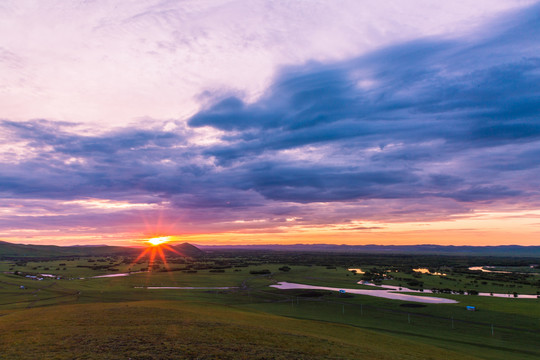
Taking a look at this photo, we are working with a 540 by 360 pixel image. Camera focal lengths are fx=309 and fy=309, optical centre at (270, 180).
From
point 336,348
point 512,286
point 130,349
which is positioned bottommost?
point 512,286

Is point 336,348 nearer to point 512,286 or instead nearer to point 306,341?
point 306,341

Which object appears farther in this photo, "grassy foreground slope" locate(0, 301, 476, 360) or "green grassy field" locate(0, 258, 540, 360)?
"green grassy field" locate(0, 258, 540, 360)

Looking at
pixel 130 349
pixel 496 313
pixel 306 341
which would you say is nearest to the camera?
pixel 130 349

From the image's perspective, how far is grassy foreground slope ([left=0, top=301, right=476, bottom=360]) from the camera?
28797 mm

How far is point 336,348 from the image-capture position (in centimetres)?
3600

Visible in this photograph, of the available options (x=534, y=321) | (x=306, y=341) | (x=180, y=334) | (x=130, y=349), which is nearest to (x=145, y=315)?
(x=180, y=334)

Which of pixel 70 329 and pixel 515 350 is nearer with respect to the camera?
pixel 70 329

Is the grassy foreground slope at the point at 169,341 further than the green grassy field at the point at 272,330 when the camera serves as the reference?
No

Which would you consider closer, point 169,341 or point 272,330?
point 169,341

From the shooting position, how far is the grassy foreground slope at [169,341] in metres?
28.8

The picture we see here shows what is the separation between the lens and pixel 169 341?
32062 mm

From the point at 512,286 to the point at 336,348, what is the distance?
136440mm

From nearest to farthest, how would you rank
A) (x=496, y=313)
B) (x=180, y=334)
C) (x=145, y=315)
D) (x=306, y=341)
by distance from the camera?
1. (x=180, y=334)
2. (x=306, y=341)
3. (x=145, y=315)
4. (x=496, y=313)

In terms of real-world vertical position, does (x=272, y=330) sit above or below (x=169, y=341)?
below
